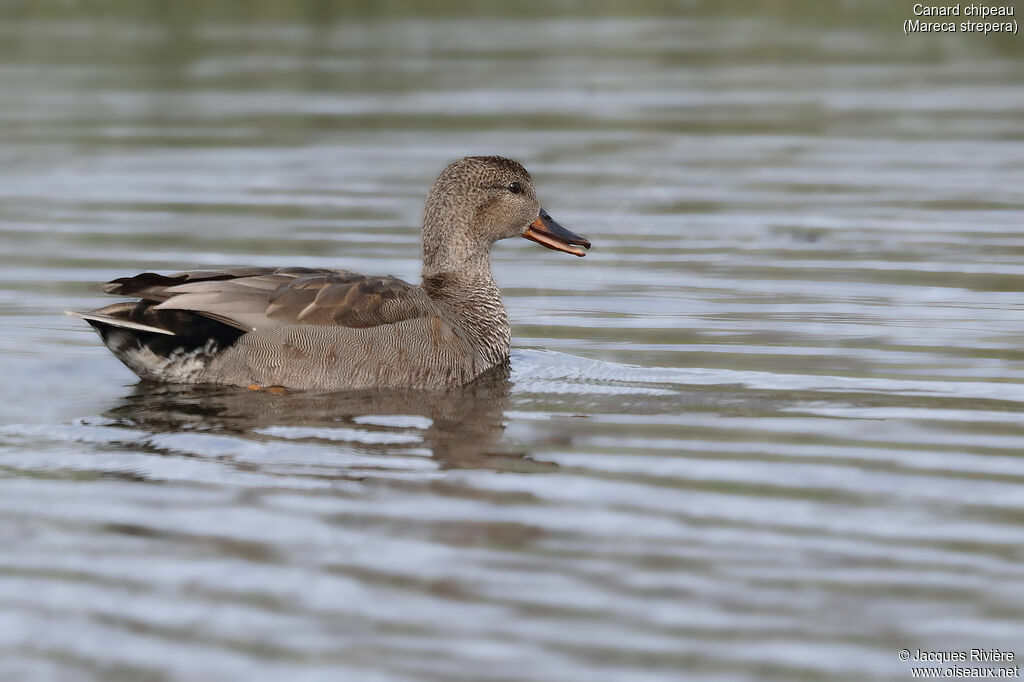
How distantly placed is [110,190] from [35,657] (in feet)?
35.7

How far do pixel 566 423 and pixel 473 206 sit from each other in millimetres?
2616

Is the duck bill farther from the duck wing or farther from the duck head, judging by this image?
the duck wing

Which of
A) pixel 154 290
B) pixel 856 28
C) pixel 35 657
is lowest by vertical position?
pixel 35 657

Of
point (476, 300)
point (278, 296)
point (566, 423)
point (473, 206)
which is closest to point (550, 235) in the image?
point (473, 206)

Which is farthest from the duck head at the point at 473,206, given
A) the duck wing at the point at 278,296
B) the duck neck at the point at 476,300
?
the duck wing at the point at 278,296

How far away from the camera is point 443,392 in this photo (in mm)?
8586

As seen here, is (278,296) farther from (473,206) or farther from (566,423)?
(473,206)

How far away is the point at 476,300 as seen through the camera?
9562 millimetres

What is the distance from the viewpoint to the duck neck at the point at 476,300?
30.3ft

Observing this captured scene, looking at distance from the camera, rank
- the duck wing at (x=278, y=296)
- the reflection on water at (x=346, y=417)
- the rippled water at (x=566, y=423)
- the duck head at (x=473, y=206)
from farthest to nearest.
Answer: the duck head at (x=473, y=206)
the duck wing at (x=278, y=296)
the reflection on water at (x=346, y=417)
the rippled water at (x=566, y=423)

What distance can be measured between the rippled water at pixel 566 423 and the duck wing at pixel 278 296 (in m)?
0.45

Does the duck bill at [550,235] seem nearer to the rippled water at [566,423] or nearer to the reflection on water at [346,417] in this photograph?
the rippled water at [566,423]

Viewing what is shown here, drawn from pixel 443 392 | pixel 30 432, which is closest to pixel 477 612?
pixel 30 432

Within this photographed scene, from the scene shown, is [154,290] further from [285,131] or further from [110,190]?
[285,131]
